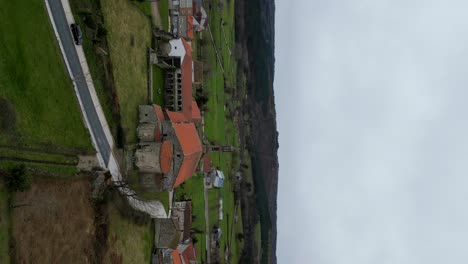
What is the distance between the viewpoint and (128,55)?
80.1 meters

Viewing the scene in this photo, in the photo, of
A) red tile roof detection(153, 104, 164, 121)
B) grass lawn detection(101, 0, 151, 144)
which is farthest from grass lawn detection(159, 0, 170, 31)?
red tile roof detection(153, 104, 164, 121)

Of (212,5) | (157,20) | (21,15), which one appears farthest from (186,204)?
(212,5)

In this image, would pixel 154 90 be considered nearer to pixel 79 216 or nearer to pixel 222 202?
pixel 79 216

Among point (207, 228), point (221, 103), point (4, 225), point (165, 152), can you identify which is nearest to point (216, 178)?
point (207, 228)

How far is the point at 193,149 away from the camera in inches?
3538

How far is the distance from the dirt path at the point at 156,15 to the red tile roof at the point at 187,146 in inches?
803

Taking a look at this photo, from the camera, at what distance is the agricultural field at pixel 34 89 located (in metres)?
50.7

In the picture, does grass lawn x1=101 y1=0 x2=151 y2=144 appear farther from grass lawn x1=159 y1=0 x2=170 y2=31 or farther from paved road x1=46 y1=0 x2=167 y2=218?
grass lawn x1=159 y1=0 x2=170 y2=31

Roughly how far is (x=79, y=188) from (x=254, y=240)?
447 feet

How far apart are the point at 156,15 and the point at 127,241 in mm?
44465

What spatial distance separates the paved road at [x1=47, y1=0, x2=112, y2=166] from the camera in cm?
6262

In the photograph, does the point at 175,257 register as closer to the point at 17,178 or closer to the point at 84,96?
the point at 84,96

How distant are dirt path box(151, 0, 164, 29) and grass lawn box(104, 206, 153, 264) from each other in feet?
125

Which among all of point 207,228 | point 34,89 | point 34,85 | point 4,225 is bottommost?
point 207,228
